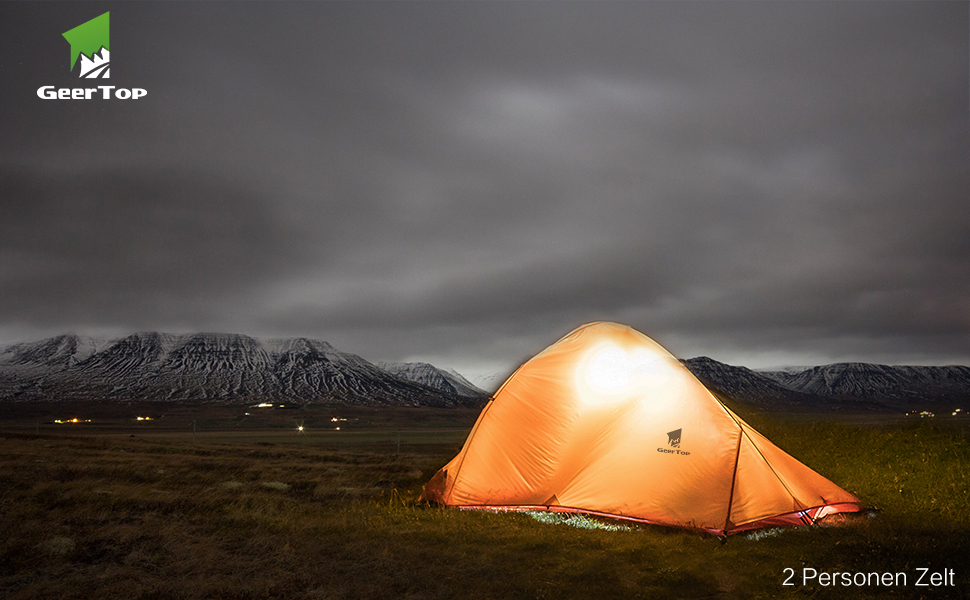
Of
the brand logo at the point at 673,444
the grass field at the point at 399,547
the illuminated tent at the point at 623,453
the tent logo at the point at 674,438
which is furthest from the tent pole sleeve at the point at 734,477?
the tent logo at the point at 674,438

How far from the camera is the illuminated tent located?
9.23 meters

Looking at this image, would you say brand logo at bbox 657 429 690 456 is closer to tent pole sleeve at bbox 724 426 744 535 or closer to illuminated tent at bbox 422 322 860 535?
illuminated tent at bbox 422 322 860 535

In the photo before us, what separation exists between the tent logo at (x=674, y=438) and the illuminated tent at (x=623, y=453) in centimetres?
2

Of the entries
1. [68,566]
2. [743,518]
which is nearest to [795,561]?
[743,518]

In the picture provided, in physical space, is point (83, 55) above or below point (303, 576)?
above

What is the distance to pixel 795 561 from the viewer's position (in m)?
7.60

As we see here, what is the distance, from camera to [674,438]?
9.77m

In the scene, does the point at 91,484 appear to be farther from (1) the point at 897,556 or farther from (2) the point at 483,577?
(1) the point at 897,556

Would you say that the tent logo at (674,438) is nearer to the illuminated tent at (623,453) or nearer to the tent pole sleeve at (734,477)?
the illuminated tent at (623,453)

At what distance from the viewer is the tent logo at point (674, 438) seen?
9.73 m

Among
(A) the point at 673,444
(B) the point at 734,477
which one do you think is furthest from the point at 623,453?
(B) the point at 734,477

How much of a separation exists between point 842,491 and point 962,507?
227 cm

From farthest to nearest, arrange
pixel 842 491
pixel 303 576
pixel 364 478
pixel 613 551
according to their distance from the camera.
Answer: pixel 364 478 → pixel 842 491 → pixel 613 551 → pixel 303 576

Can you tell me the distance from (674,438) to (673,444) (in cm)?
10
